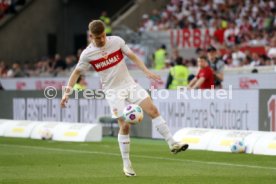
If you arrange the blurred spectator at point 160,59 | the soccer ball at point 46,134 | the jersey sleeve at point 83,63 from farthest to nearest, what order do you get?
1. the blurred spectator at point 160,59
2. the soccer ball at point 46,134
3. the jersey sleeve at point 83,63

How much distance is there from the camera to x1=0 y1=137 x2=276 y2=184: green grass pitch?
13.2 meters

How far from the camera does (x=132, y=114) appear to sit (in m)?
13.5

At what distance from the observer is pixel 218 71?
76.2ft

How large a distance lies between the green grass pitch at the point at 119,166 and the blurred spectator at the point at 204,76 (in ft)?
7.63

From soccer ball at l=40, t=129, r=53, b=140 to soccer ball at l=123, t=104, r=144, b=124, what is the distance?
423 inches

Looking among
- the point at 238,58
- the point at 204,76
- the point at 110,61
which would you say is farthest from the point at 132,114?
the point at 238,58

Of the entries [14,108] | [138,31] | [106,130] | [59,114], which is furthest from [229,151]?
[138,31]

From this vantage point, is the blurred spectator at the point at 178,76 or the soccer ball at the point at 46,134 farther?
the blurred spectator at the point at 178,76

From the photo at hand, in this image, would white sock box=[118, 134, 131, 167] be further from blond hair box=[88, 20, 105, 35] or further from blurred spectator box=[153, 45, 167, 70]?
blurred spectator box=[153, 45, 167, 70]

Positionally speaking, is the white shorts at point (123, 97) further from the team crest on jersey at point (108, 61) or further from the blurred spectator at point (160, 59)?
the blurred spectator at point (160, 59)

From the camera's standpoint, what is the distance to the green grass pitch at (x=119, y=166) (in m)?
13.2

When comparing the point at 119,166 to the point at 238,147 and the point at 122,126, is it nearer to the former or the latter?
the point at 122,126

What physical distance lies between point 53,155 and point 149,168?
365cm

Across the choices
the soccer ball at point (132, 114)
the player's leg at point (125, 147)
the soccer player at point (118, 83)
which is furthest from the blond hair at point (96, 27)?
the player's leg at point (125, 147)
